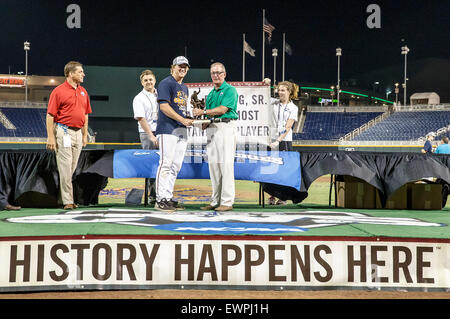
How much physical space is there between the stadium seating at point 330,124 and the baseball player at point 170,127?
38.1 m

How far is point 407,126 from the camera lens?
40469mm

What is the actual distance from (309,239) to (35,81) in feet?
196

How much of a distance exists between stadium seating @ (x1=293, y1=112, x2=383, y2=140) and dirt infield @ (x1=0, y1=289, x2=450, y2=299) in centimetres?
4036

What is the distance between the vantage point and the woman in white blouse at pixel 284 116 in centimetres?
780

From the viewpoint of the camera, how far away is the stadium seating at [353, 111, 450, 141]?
→ 127 ft

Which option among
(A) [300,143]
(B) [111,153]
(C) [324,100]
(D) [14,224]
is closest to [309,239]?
(D) [14,224]

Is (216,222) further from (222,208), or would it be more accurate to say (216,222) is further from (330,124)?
(330,124)

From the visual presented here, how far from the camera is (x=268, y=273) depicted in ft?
11.3

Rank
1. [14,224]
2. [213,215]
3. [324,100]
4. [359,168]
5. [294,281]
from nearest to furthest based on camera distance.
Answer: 1. [294,281]
2. [14,224]
3. [213,215]
4. [359,168]
5. [324,100]

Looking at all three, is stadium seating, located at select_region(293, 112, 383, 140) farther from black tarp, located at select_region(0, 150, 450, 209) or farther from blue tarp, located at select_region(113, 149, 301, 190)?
blue tarp, located at select_region(113, 149, 301, 190)

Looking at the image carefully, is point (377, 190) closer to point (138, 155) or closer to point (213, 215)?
point (213, 215)

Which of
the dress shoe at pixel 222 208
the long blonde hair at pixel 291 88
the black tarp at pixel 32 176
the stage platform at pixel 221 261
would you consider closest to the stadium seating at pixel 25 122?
the black tarp at pixel 32 176

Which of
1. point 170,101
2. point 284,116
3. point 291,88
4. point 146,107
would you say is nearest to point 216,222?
point 170,101

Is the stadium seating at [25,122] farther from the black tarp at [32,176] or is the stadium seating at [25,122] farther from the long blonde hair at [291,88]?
the long blonde hair at [291,88]
